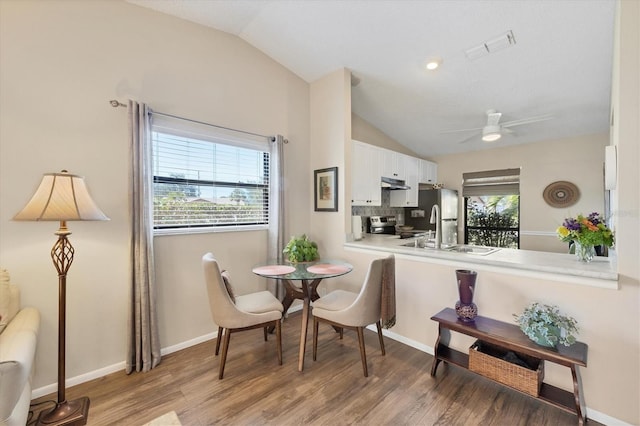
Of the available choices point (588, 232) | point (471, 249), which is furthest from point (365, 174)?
point (588, 232)

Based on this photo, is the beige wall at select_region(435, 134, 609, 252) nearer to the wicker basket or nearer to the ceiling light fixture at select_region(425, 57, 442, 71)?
the ceiling light fixture at select_region(425, 57, 442, 71)

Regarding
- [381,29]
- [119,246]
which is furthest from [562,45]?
[119,246]

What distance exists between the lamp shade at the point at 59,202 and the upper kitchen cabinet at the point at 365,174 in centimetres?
264

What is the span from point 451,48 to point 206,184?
2.81m

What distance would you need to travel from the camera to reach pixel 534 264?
77.9 inches

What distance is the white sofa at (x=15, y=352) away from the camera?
1.23 m

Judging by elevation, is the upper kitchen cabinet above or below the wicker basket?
above

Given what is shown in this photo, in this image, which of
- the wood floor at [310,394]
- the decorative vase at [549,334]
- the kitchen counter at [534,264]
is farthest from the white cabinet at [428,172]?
the decorative vase at [549,334]

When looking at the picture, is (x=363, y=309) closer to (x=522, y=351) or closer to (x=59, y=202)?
(x=522, y=351)

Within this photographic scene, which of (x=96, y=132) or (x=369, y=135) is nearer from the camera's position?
(x=96, y=132)

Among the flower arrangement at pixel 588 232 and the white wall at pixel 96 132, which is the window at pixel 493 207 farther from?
the white wall at pixel 96 132

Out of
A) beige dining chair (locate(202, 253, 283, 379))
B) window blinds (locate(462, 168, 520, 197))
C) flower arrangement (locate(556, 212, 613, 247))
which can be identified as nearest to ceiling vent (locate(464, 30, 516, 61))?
flower arrangement (locate(556, 212, 613, 247))

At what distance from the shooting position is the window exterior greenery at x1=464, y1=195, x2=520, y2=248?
4746 millimetres

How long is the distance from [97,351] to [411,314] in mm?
2764
